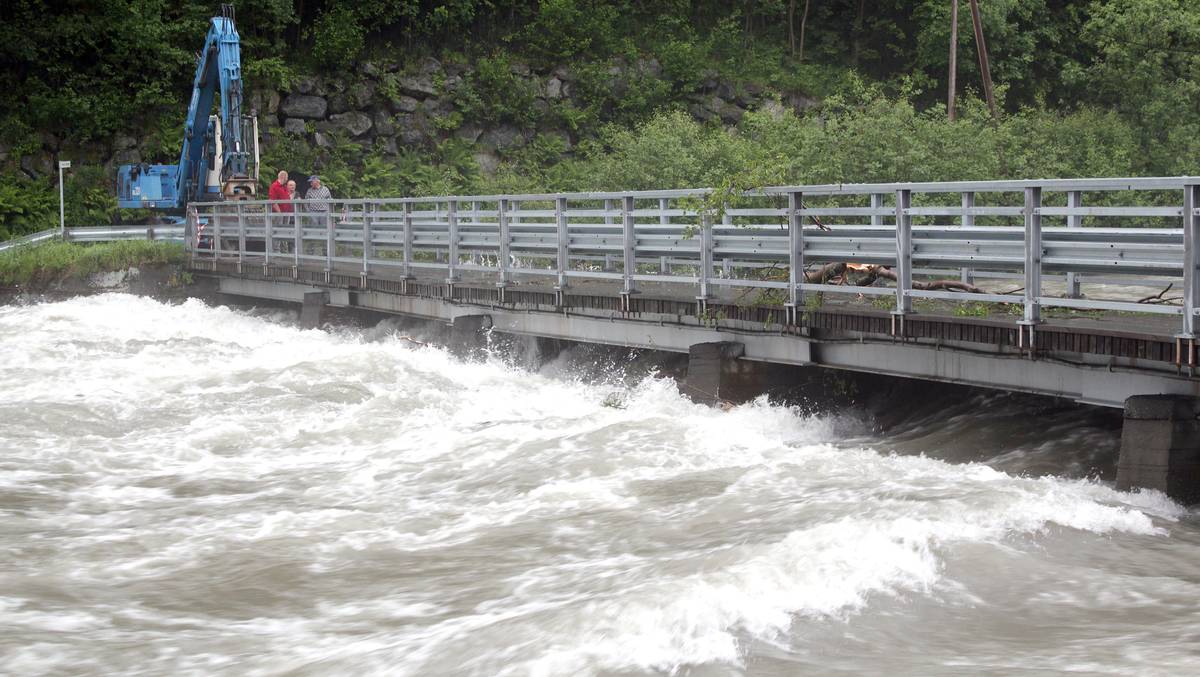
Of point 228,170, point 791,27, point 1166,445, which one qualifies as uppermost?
point 791,27

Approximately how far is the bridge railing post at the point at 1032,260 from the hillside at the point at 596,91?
17.5 m

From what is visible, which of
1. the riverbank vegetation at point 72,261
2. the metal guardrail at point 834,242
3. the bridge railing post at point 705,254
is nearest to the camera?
the metal guardrail at point 834,242

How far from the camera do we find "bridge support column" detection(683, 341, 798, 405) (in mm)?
12633

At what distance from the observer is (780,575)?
7.19 meters

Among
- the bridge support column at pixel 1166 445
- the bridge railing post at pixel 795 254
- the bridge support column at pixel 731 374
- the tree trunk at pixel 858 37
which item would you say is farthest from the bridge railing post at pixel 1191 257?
the tree trunk at pixel 858 37

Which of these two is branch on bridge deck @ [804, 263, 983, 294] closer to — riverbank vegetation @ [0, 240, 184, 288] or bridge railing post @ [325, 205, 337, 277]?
bridge railing post @ [325, 205, 337, 277]

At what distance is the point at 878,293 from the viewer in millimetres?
10992

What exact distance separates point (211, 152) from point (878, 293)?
25.0 meters

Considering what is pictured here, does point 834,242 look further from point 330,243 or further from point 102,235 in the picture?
point 102,235

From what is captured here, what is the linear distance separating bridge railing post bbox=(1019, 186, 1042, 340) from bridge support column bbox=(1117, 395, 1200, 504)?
101 centimetres

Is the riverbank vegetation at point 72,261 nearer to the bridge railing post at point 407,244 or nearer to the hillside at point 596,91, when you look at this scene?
the hillside at point 596,91

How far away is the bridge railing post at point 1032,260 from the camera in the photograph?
953 centimetres

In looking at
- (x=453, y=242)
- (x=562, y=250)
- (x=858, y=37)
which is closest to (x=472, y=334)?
(x=453, y=242)

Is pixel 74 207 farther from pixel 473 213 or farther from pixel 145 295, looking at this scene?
pixel 473 213
